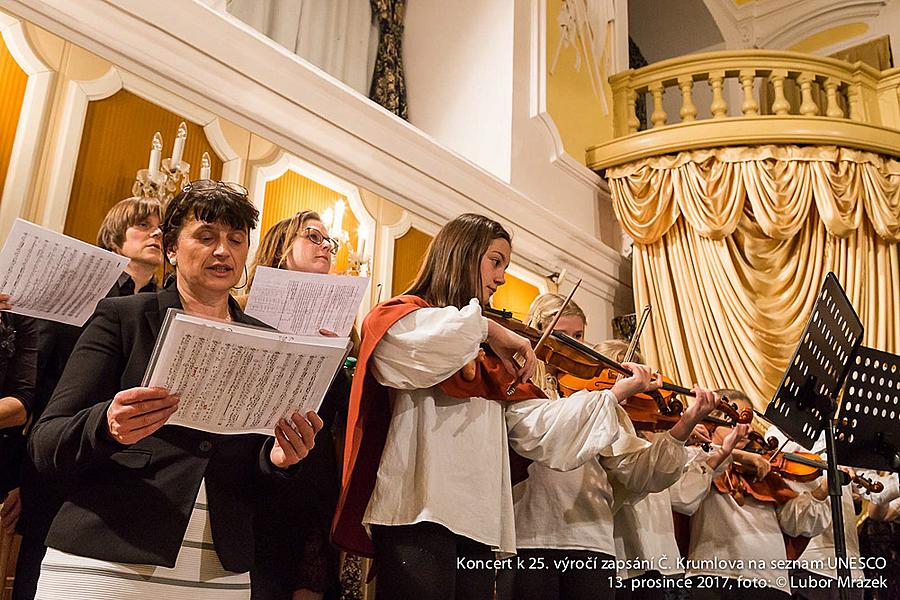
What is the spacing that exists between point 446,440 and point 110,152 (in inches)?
69.1

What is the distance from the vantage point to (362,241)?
13.5 ft

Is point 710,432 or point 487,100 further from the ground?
point 487,100

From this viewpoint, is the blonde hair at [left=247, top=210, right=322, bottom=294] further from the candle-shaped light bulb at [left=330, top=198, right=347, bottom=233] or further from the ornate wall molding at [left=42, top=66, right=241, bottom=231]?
the candle-shaped light bulb at [left=330, top=198, right=347, bottom=233]

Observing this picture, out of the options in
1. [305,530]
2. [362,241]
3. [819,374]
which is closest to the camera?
[305,530]

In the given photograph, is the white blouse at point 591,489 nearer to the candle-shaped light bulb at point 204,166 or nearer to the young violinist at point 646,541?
the young violinist at point 646,541

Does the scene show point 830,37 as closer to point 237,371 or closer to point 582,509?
point 582,509

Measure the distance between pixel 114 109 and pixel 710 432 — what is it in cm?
268

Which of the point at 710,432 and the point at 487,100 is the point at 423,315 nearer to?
the point at 710,432

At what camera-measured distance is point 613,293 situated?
6188 millimetres

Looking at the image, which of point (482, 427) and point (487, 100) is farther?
point (487, 100)

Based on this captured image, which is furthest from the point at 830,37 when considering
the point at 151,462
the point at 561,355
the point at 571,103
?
the point at 151,462

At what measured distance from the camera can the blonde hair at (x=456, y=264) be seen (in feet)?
7.92

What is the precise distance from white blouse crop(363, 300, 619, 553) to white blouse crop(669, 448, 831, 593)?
1.18 meters

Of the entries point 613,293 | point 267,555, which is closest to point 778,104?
point 613,293
